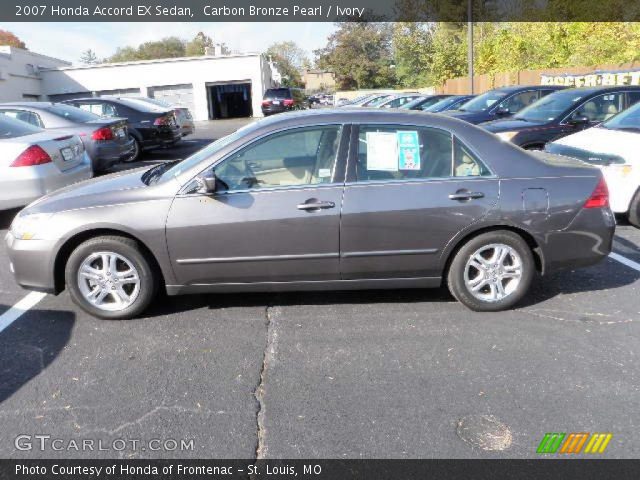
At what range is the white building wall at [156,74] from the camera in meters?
30.9

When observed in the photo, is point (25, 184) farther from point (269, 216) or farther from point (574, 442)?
point (574, 442)

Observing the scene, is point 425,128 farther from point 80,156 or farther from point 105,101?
point 105,101

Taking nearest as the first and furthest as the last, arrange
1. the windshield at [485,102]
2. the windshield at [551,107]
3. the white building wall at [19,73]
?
the windshield at [551,107]
the windshield at [485,102]
the white building wall at [19,73]

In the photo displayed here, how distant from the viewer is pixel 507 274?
379 cm

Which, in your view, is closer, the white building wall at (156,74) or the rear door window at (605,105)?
the rear door window at (605,105)

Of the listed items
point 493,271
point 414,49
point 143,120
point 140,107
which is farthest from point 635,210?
point 414,49

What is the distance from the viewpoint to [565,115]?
8070 millimetres

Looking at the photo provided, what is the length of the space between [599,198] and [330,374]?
98.5 inches

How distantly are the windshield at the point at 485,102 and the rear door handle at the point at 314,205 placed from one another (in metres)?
8.27

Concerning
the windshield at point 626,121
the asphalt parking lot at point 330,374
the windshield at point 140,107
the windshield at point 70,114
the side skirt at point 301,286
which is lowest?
the asphalt parking lot at point 330,374

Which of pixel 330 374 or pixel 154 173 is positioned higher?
pixel 154 173

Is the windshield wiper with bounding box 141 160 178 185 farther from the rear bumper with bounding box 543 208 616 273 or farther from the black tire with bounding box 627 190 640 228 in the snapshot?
the black tire with bounding box 627 190 640 228

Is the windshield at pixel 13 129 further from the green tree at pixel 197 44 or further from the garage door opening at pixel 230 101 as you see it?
the green tree at pixel 197 44
